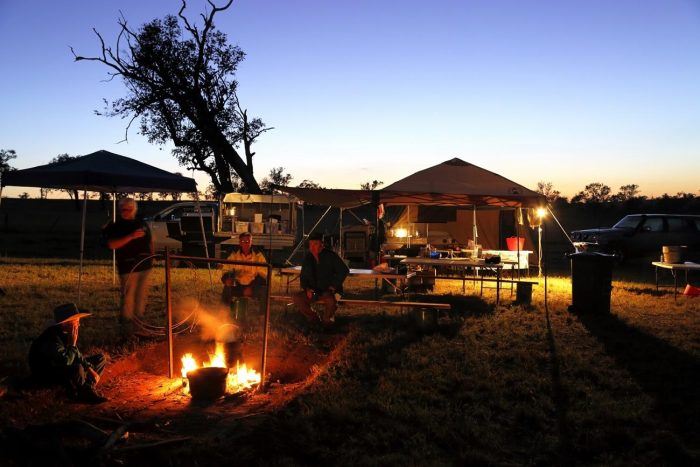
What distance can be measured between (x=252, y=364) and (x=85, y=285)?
5888 mm

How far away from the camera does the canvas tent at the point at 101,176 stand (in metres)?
8.22

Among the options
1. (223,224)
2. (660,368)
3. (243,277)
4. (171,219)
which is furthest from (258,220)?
(660,368)

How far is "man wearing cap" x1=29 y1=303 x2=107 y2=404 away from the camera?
447cm

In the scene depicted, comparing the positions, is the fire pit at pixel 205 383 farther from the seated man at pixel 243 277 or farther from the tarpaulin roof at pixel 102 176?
the tarpaulin roof at pixel 102 176


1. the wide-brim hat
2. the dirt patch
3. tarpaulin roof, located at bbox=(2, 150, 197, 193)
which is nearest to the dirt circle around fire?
the dirt patch

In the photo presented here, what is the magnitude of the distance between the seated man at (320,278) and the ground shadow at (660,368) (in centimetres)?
316

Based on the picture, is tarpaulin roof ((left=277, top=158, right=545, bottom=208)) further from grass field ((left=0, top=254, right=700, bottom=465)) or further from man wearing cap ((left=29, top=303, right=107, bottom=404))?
man wearing cap ((left=29, top=303, right=107, bottom=404))

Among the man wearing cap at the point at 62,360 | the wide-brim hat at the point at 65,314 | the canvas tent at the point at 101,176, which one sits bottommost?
the man wearing cap at the point at 62,360

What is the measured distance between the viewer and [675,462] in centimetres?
354

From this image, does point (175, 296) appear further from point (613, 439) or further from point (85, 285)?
Result: point (613, 439)

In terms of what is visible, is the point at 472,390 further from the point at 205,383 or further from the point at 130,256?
the point at 130,256

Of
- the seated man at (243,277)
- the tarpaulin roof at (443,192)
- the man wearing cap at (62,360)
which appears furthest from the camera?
the tarpaulin roof at (443,192)

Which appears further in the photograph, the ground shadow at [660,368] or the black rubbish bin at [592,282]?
the black rubbish bin at [592,282]

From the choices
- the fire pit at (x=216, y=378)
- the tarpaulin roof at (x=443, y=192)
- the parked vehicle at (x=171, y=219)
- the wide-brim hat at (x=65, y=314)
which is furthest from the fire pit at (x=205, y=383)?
the parked vehicle at (x=171, y=219)
